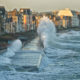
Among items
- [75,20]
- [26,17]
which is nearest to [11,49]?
[26,17]

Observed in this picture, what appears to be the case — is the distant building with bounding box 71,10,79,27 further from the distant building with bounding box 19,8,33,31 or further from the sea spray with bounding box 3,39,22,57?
the sea spray with bounding box 3,39,22,57

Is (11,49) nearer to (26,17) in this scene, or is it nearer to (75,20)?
(26,17)

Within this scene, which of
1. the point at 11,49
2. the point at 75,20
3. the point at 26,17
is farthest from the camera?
the point at 75,20

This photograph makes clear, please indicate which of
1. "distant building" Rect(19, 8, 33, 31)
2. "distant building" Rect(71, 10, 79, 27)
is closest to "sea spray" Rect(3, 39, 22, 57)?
"distant building" Rect(19, 8, 33, 31)

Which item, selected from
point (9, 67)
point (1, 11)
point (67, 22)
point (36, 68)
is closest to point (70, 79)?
point (36, 68)

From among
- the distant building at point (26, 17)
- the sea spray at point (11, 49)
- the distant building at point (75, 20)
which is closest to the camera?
the sea spray at point (11, 49)

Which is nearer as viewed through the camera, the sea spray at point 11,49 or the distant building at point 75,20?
the sea spray at point 11,49

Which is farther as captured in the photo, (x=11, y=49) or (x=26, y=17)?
(x=26, y=17)

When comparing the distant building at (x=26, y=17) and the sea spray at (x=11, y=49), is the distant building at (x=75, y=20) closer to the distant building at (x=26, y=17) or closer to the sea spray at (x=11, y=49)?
A: the distant building at (x=26, y=17)

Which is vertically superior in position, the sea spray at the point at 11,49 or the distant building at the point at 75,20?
the sea spray at the point at 11,49

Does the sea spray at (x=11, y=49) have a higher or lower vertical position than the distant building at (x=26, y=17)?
higher

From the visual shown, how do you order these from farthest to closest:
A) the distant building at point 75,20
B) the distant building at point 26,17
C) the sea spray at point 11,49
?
the distant building at point 75,20
the distant building at point 26,17
the sea spray at point 11,49

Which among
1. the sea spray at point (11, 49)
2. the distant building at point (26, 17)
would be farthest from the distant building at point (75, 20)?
the sea spray at point (11, 49)

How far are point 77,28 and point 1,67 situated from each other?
27.4m
